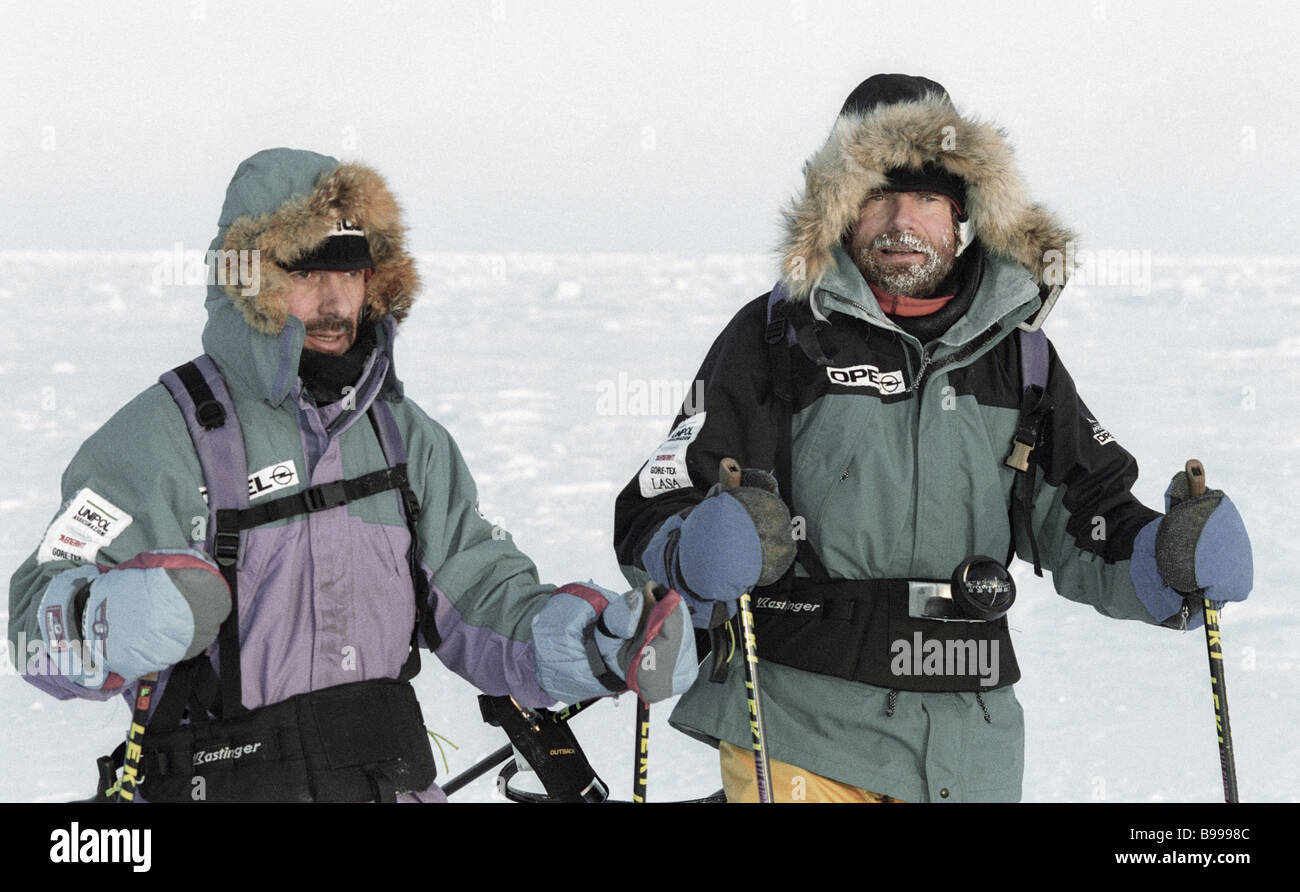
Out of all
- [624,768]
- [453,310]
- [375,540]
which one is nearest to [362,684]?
[375,540]

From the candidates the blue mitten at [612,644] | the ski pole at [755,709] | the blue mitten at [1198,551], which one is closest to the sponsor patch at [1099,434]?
the blue mitten at [1198,551]

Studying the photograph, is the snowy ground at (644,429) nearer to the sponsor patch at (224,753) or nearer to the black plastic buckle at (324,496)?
the black plastic buckle at (324,496)

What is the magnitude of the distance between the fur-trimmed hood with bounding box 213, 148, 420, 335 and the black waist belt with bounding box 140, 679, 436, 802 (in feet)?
2.42

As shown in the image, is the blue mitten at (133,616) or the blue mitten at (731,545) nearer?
the blue mitten at (133,616)

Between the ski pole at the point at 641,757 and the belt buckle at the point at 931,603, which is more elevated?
the belt buckle at the point at 931,603

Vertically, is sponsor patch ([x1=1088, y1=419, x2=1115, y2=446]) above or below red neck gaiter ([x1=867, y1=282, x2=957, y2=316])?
below

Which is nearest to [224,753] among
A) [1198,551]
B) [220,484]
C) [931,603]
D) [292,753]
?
[292,753]

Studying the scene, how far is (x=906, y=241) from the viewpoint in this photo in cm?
389

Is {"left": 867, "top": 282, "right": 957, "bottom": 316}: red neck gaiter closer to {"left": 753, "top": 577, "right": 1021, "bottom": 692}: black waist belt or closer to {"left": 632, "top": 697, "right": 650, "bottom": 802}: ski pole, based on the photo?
{"left": 753, "top": 577, "right": 1021, "bottom": 692}: black waist belt

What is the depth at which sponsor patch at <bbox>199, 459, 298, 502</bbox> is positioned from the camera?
3.32 meters

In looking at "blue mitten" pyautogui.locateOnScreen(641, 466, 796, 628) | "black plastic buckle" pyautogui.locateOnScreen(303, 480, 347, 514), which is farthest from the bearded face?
"black plastic buckle" pyautogui.locateOnScreen(303, 480, 347, 514)

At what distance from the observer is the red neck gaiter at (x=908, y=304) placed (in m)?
3.89

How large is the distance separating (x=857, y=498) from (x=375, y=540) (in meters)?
1.02

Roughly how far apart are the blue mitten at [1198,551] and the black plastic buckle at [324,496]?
168 centimetres
